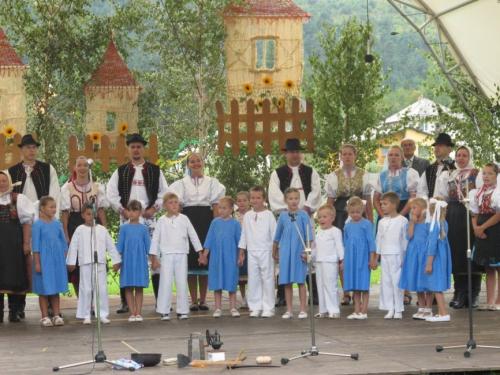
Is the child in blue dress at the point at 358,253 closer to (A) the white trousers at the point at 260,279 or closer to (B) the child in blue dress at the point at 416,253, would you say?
(B) the child in blue dress at the point at 416,253

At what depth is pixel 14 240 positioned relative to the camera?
12844 mm

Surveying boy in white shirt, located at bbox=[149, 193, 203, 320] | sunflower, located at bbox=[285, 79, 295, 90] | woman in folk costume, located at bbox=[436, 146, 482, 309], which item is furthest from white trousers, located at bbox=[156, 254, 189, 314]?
sunflower, located at bbox=[285, 79, 295, 90]

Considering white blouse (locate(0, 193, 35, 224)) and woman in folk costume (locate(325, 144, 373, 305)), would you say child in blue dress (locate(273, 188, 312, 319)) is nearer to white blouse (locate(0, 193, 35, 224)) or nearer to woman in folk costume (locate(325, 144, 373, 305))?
woman in folk costume (locate(325, 144, 373, 305))

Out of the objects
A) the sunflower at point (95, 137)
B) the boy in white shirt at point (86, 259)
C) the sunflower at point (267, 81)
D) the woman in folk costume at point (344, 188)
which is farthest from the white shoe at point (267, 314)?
the sunflower at point (267, 81)

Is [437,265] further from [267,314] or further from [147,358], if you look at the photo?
[147,358]

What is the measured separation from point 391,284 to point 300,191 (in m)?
1.48

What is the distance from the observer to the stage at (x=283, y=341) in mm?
9680

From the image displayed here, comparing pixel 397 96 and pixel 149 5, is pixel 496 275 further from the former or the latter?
pixel 397 96

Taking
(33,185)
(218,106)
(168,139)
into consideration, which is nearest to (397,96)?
(168,139)

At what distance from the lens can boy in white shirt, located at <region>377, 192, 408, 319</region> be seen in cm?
1273

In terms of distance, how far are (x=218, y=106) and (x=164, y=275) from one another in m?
3.34

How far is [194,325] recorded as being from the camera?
40.9 ft

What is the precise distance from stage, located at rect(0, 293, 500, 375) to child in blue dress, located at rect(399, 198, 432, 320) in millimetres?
330

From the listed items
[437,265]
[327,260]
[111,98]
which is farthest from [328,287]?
[111,98]
